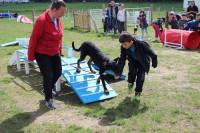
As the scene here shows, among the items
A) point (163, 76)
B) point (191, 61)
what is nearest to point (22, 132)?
point (163, 76)

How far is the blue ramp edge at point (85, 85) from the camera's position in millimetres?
6730

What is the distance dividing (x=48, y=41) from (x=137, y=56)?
162cm

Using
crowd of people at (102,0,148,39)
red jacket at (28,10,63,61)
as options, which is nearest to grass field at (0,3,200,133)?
red jacket at (28,10,63,61)

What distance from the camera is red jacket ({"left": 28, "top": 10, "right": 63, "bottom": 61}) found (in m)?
5.72

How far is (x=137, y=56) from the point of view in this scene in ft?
21.1

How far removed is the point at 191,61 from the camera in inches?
410

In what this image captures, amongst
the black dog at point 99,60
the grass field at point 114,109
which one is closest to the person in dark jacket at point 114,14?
the grass field at point 114,109

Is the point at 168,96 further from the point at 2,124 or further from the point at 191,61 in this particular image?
the point at 191,61

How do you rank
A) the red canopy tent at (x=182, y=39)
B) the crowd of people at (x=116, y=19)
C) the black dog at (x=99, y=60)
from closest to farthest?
the black dog at (x=99, y=60) → the red canopy tent at (x=182, y=39) → the crowd of people at (x=116, y=19)

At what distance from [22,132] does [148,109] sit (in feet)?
7.07

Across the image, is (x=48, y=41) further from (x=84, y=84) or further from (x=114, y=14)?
(x=114, y=14)

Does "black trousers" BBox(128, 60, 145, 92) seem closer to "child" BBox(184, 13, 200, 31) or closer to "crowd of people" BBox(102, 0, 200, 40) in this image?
"crowd of people" BBox(102, 0, 200, 40)

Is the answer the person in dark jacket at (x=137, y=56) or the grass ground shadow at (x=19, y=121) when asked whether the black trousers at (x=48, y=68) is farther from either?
the person in dark jacket at (x=137, y=56)

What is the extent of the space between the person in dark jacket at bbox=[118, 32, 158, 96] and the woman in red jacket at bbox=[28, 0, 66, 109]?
1.13 m
